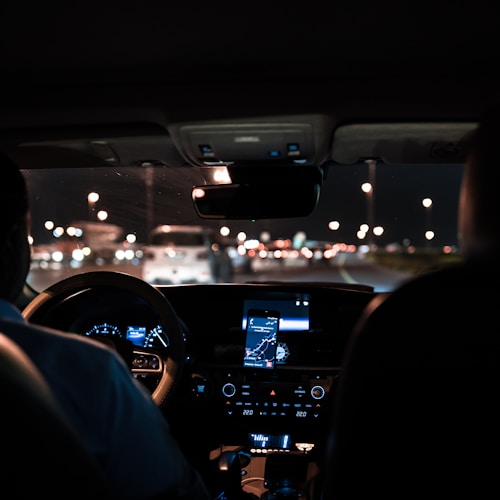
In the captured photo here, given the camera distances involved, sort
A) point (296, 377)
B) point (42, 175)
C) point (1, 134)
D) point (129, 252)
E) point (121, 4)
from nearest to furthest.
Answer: point (121, 4), point (1, 134), point (296, 377), point (42, 175), point (129, 252)

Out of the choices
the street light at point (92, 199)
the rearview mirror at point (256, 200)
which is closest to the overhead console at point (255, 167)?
the rearview mirror at point (256, 200)

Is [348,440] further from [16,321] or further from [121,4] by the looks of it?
[121,4]

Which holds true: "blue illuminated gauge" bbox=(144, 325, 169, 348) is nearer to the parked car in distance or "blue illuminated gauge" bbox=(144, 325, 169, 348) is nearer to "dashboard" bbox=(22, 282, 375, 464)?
"dashboard" bbox=(22, 282, 375, 464)

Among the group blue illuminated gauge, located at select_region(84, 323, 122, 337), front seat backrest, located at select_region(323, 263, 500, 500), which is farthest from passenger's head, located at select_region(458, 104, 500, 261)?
blue illuminated gauge, located at select_region(84, 323, 122, 337)

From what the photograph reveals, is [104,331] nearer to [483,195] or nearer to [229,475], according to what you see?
[229,475]

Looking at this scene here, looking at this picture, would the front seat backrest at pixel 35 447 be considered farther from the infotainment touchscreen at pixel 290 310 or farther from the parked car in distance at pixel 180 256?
the parked car in distance at pixel 180 256

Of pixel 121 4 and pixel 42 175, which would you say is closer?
pixel 121 4

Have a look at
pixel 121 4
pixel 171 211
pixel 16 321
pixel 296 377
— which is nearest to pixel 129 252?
pixel 171 211

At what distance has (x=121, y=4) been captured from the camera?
298 centimetres

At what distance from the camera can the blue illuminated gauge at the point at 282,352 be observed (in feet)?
16.3

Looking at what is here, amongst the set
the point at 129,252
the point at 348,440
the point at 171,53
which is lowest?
the point at 348,440

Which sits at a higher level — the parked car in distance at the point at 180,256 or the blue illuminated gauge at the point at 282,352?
the parked car in distance at the point at 180,256

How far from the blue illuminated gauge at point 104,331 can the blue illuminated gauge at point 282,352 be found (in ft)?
3.89

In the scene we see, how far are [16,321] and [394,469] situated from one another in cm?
117
